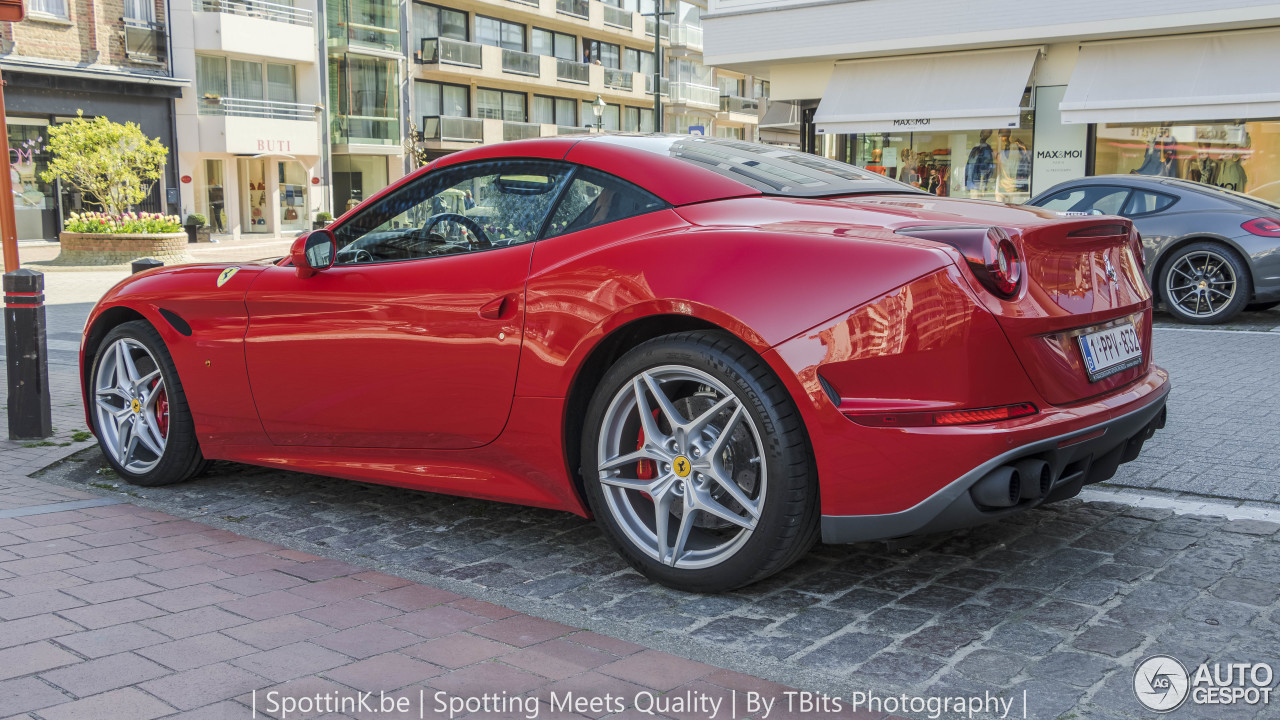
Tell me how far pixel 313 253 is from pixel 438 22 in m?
44.8

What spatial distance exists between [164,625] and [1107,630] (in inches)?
101

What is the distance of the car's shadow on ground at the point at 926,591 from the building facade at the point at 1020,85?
15958 mm

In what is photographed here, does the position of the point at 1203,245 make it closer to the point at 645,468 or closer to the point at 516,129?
→ the point at 645,468

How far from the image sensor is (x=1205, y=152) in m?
18.1

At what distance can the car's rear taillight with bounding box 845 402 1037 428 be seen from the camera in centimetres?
291

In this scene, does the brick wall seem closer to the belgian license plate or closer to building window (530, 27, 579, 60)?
building window (530, 27, 579, 60)

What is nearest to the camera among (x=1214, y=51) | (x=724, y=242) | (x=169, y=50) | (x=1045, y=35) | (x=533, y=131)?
(x=724, y=242)

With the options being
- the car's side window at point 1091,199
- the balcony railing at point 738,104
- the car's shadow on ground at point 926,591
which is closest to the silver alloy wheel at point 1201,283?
the car's side window at point 1091,199

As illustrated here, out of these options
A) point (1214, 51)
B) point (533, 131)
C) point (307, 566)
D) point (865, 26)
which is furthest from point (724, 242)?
point (533, 131)

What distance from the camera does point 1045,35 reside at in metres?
19.1

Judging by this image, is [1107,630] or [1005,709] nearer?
[1005,709]

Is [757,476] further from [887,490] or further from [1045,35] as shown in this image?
[1045,35]

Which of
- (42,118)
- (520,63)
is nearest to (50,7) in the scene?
(42,118)

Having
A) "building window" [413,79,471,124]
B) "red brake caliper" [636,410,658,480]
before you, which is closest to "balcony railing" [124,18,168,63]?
"building window" [413,79,471,124]
